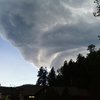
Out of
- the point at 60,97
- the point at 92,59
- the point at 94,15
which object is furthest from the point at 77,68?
the point at 94,15

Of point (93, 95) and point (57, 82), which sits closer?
point (93, 95)

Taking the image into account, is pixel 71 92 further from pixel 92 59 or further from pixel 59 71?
pixel 59 71

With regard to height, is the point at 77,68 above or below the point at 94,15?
above

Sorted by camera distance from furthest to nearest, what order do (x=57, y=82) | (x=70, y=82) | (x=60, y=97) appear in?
1. (x=57, y=82)
2. (x=70, y=82)
3. (x=60, y=97)

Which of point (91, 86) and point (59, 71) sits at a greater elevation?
point (59, 71)

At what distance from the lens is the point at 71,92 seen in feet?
350

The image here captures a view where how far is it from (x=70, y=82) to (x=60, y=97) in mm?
35428

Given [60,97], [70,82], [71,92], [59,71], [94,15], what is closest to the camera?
[94,15]

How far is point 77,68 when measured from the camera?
135375 mm

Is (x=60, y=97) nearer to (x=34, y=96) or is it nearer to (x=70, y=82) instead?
(x=34, y=96)

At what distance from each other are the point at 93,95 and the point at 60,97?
18762mm

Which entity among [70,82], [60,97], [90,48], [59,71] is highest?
[90,48]

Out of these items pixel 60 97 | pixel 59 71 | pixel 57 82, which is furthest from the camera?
pixel 59 71

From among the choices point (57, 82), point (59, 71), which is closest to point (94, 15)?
point (57, 82)
